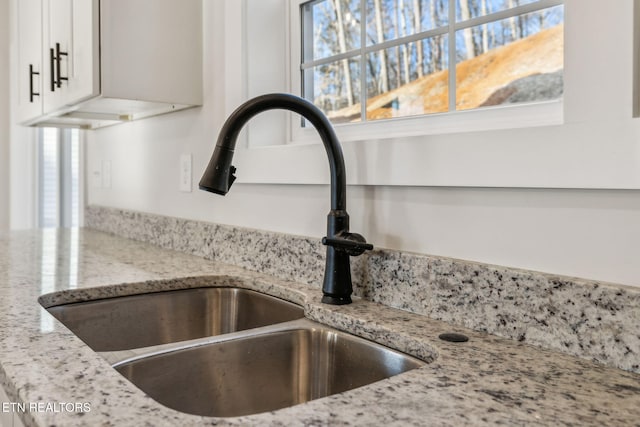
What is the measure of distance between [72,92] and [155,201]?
462 millimetres

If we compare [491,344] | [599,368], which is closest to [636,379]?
[599,368]

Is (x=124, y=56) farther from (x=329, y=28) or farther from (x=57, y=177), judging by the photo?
(x=57, y=177)

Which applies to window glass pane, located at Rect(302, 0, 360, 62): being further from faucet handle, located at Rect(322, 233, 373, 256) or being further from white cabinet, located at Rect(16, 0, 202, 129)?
faucet handle, located at Rect(322, 233, 373, 256)

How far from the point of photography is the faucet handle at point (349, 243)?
2.96 ft

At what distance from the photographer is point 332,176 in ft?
3.08

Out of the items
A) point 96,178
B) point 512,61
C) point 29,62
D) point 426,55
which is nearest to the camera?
point 512,61

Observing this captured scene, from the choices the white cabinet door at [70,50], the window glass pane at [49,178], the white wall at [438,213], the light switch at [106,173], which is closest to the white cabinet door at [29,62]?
the white cabinet door at [70,50]

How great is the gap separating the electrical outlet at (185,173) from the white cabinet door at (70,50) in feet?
1.11

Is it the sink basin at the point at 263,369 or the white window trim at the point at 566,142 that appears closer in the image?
the white window trim at the point at 566,142

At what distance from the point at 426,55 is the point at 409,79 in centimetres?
7

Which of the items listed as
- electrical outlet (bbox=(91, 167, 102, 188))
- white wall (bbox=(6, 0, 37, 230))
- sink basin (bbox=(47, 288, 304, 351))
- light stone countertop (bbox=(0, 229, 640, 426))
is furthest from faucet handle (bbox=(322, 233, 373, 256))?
white wall (bbox=(6, 0, 37, 230))

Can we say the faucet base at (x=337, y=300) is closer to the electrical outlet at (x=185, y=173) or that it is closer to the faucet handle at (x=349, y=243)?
the faucet handle at (x=349, y=243)

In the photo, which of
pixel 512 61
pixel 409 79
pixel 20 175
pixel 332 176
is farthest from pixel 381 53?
pixel 20 175

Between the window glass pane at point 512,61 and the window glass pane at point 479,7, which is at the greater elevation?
the window glass pane at point 479,7
